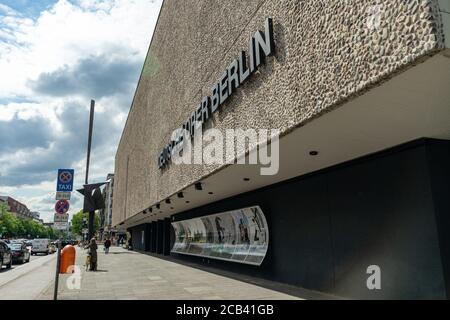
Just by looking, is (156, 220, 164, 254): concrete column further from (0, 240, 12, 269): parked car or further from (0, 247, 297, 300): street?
(0, 247, 297, 300): street

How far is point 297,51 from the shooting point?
6.87 meters

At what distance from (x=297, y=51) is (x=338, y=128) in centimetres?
166

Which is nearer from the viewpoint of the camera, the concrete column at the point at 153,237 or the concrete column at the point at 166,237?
the concrete column at the point at 166,237

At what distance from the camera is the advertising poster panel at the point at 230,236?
13.6 meters

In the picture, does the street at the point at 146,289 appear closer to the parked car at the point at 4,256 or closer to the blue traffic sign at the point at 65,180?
the blue traffic sign at the point at 65,180

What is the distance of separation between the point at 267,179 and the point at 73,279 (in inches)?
363

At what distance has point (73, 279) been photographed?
1492 cm

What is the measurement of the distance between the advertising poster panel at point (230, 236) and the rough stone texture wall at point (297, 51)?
2725mm

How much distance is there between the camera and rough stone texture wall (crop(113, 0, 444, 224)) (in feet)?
15.2

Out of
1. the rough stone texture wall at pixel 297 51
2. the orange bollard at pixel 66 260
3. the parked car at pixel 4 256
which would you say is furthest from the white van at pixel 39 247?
the orange bollard at pixel 66 260

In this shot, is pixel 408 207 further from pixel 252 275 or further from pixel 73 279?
pixel 73 279

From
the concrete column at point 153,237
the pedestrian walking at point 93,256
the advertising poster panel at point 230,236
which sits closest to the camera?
the advertising poster panel at point 230,236
